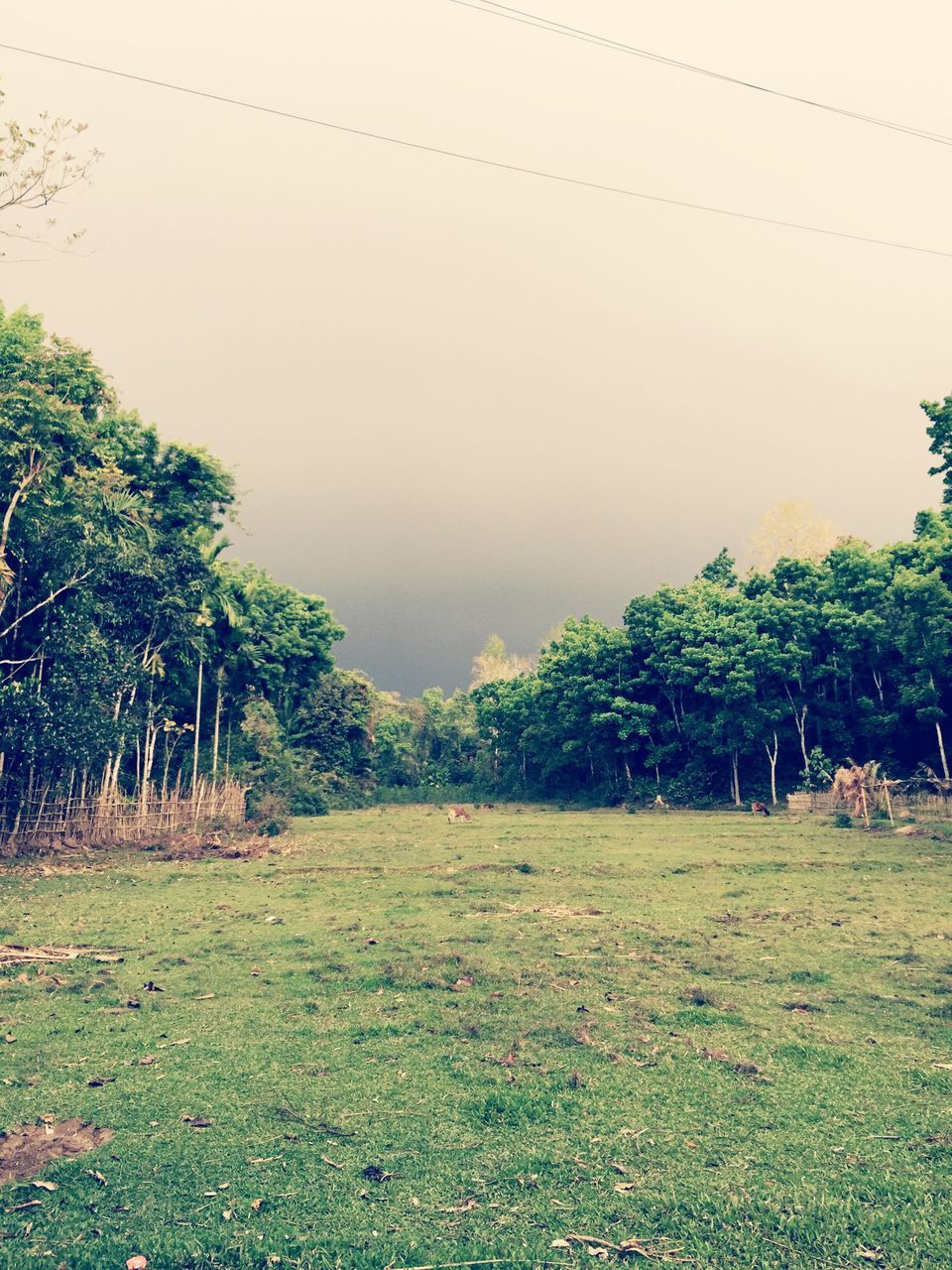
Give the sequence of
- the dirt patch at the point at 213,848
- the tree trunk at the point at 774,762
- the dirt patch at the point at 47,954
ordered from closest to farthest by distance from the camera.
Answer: the dirt patch at the point at 47,954
the dirt patch at the point at 213,848
the tree trunk at the point at 774,762

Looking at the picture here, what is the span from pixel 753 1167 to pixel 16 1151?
3.70m

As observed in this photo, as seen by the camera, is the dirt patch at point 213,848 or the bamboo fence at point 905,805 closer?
the dirt patch at point 213,848

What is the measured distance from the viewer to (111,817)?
20.2 metres

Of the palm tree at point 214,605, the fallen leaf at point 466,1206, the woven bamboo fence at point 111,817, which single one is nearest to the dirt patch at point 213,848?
the woven bamboo fence at point 111,817

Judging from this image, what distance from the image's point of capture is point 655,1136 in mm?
4660

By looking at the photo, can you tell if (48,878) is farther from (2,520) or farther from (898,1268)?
(898,1268)

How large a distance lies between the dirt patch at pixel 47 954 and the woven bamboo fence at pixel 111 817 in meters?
9.64

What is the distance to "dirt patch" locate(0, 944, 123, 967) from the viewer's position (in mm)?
8953

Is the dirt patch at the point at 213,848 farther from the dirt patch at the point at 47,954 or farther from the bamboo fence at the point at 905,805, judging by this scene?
the bamboo fence at the point at 905,805

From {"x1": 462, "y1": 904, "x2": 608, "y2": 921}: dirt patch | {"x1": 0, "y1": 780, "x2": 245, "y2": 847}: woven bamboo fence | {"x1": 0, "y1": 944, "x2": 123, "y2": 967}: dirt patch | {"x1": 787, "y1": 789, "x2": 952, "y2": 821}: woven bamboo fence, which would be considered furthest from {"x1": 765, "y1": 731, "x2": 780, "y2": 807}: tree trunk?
{"x1": 0, "y1": 944, "x2": 123, "y2": 967}: dirt patch

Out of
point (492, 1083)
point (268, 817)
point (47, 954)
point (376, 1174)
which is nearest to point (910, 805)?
point (268, 817)

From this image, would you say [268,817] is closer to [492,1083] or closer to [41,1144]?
[492,1083]

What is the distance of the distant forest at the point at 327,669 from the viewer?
731 inches

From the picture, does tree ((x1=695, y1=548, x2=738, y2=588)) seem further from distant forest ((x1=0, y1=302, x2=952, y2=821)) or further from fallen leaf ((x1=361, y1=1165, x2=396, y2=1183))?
fallen leaf ((x1=361, y1=1165, x2=396, y2=1183))
